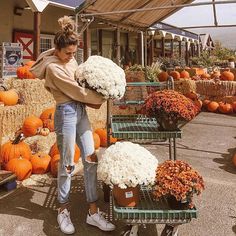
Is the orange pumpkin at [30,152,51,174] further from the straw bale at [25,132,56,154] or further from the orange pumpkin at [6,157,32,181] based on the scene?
the straw bale at [25,132,56,154]

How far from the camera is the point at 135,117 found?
4242 mm

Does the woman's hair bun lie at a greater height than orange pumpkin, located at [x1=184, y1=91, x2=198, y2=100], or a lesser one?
greater

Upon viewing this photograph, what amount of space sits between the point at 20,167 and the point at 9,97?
2.02 metres

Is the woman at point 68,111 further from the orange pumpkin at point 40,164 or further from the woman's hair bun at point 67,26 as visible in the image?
the orange pumpkin at point 40,164

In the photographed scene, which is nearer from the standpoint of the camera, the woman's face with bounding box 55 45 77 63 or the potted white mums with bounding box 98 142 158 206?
the potted white mums with bounding box 98 142 158 206

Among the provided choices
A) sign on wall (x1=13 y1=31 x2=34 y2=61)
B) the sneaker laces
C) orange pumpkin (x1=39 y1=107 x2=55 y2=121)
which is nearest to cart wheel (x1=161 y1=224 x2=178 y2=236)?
the sneaker laces

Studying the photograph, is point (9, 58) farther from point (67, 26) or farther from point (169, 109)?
point (169, 109)

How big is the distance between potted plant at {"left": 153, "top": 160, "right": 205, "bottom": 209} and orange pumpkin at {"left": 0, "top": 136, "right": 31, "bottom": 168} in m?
2.83

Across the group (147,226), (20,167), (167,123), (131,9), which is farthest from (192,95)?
(147,226)

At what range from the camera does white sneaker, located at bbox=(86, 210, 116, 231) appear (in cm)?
329

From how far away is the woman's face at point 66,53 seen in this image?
10.2 ft

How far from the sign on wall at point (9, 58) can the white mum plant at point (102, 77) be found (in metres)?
7.70

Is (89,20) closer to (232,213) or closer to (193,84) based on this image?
(232,213)

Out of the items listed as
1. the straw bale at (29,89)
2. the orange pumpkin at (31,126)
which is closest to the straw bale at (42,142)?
the orange pumpkin at (31,126)
